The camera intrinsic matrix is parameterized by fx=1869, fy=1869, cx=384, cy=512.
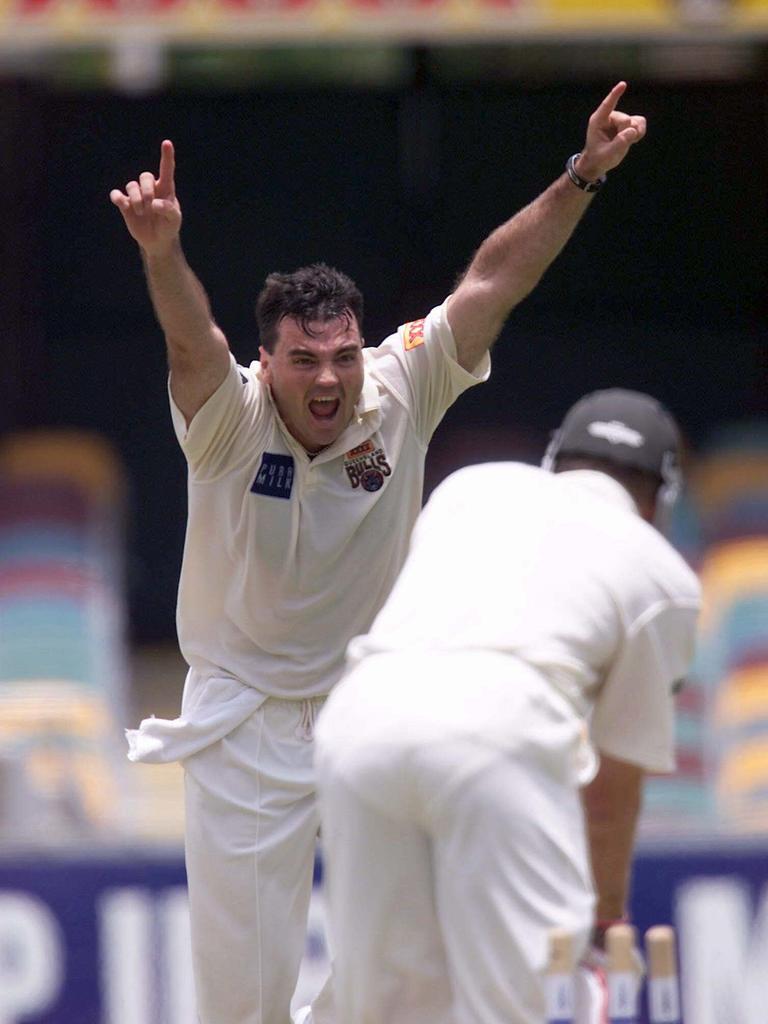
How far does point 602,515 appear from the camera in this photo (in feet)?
10.2

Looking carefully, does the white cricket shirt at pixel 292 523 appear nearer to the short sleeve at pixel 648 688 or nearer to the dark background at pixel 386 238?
the short sleeve at pixel 648 688

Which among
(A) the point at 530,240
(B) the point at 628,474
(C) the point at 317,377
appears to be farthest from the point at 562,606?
(A) the point at 530,240

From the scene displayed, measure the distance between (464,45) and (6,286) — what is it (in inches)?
117

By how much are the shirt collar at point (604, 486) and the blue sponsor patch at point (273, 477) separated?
929mm

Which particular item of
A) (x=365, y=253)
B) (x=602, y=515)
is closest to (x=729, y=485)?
(x=365, y=253)

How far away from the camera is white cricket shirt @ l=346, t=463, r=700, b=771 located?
3.01 meters

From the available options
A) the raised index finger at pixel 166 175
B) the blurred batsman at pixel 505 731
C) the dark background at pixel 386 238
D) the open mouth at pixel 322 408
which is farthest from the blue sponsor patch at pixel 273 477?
the dark background at pixel 386 238

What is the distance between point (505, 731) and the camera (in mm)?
2926

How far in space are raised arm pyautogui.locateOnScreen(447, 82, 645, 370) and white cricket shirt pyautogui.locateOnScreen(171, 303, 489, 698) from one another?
7 cm

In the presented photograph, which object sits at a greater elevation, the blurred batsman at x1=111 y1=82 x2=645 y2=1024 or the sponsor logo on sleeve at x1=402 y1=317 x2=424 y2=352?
the sponsor logo on sleeve at x1=402 y1=317 x2=424 y2=352

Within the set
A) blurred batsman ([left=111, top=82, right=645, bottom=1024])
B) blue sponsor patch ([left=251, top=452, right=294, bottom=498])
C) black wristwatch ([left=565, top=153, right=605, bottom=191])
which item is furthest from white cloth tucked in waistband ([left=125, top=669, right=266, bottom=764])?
black wristwatch ([left=565, top=153, right=605, bottom=191])

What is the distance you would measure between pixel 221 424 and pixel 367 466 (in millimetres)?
337

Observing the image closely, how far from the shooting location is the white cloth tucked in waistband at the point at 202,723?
406 centimetres

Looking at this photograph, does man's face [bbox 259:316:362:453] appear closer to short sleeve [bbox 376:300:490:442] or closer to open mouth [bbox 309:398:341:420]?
open mouth [bbox 309:398:341:420]
